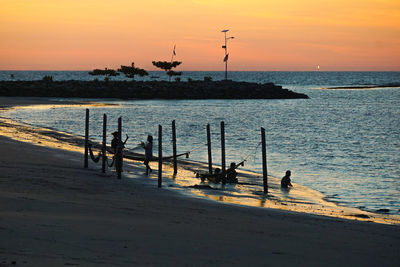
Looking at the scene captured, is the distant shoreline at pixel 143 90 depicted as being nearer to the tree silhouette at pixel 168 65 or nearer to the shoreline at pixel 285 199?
the tree silhouette at pixel 168 65

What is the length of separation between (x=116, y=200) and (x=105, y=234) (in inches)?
155

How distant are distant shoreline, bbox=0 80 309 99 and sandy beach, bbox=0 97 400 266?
73065mm

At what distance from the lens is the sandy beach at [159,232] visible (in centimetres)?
837

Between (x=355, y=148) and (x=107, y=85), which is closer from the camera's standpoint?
(x=355, y=148)

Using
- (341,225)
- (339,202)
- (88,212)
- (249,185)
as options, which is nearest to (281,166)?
(249,185)

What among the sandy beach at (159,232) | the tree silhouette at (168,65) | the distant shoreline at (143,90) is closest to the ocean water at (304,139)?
the sandy beach at (159,232)

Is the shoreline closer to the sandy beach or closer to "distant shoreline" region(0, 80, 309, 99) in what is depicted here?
the sandy beach

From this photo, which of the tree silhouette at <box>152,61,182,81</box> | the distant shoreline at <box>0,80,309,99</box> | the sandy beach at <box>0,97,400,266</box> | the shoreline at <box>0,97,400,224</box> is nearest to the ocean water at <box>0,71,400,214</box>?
the shoreline at <box>0,97,400,224</box>

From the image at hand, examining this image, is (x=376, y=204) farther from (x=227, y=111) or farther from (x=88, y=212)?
(x=227, y=111)

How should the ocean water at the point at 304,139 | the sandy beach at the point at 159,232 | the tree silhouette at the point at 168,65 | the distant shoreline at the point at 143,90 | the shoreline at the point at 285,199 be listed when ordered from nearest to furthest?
the sandy beach at the point at 159,232, the shoreline at the point at 285,199, the ocean water at the point at 304,139, the distant shoreline at the point at 143,90, the tree silhouette at the point at 168,65

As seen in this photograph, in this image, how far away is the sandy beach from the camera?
27.5ft

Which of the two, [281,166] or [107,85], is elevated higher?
[107,85]

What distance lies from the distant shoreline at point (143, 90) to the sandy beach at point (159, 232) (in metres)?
73.1

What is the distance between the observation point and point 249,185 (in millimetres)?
20703
